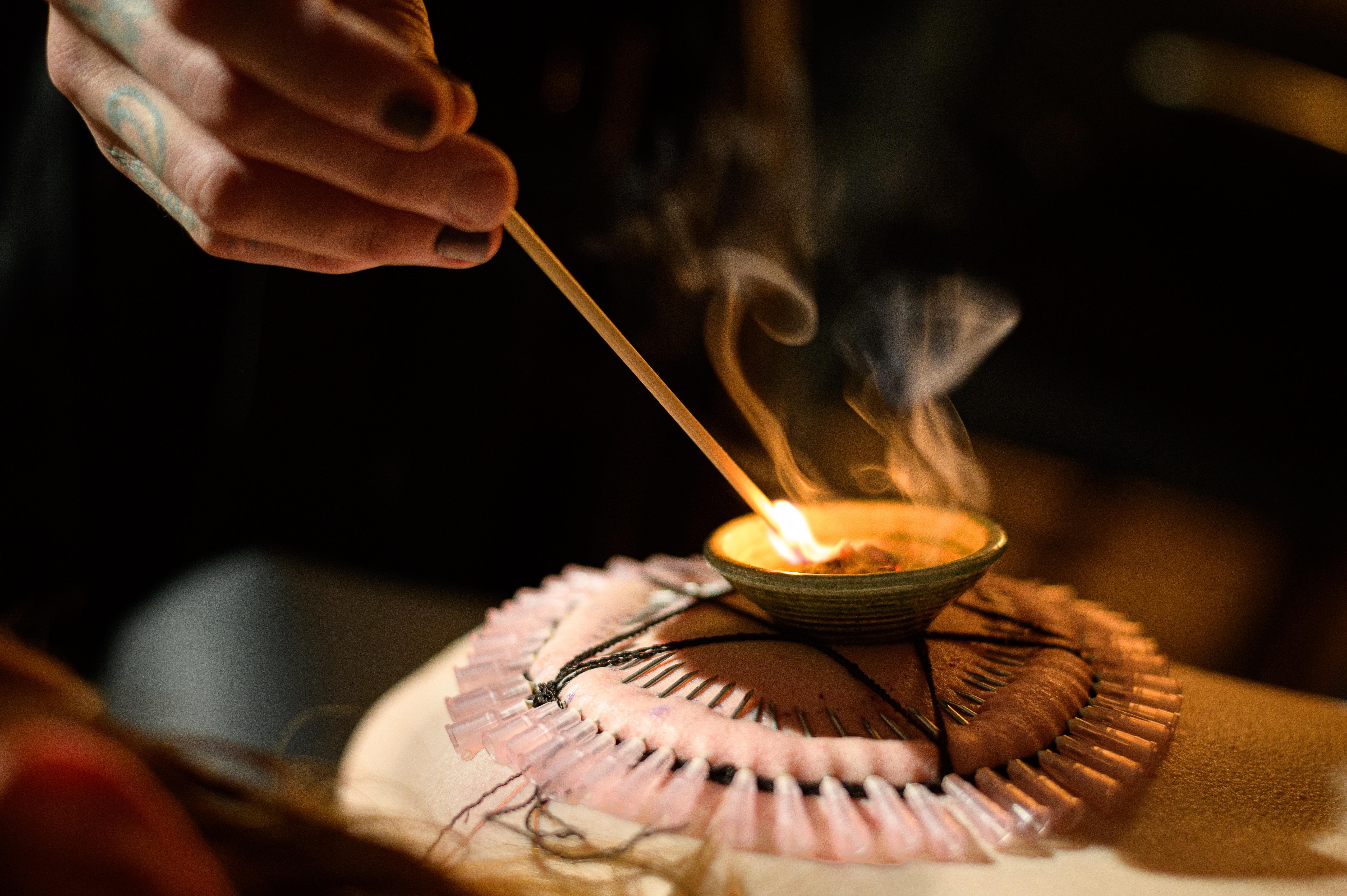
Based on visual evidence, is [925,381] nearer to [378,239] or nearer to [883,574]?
[883,574]

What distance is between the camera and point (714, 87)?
2070 mm

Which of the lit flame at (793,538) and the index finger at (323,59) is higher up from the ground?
the index finger at (323,59)

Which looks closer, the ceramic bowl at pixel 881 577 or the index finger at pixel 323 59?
the index finger at pixel 323 59

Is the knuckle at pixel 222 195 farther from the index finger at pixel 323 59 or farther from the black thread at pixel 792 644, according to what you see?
the black thread at pixel 792 644

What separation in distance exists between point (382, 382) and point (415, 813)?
1462mm

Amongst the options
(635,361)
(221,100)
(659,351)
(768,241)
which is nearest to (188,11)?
(221,100)

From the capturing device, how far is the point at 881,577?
2.04 feet

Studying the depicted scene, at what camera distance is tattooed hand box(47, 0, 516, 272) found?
531mm

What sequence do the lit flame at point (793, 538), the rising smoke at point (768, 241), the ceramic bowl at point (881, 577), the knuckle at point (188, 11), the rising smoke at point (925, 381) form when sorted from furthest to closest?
the rising smoke at point (768, 241) → the rising smoke at point (925, 381) → the lit flame at point (793, 538) → the ceramic bowl at point (881, 577) → the knuckle at point (188, 11)

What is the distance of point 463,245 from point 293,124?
146 mm

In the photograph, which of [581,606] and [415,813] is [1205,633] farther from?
[415,813]

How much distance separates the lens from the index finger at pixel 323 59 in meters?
0.52

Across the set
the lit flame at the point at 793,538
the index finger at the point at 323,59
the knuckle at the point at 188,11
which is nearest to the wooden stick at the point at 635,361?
the lit flame at the point at 793,538

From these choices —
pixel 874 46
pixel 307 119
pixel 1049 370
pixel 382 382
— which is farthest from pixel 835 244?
pixel 307 119
